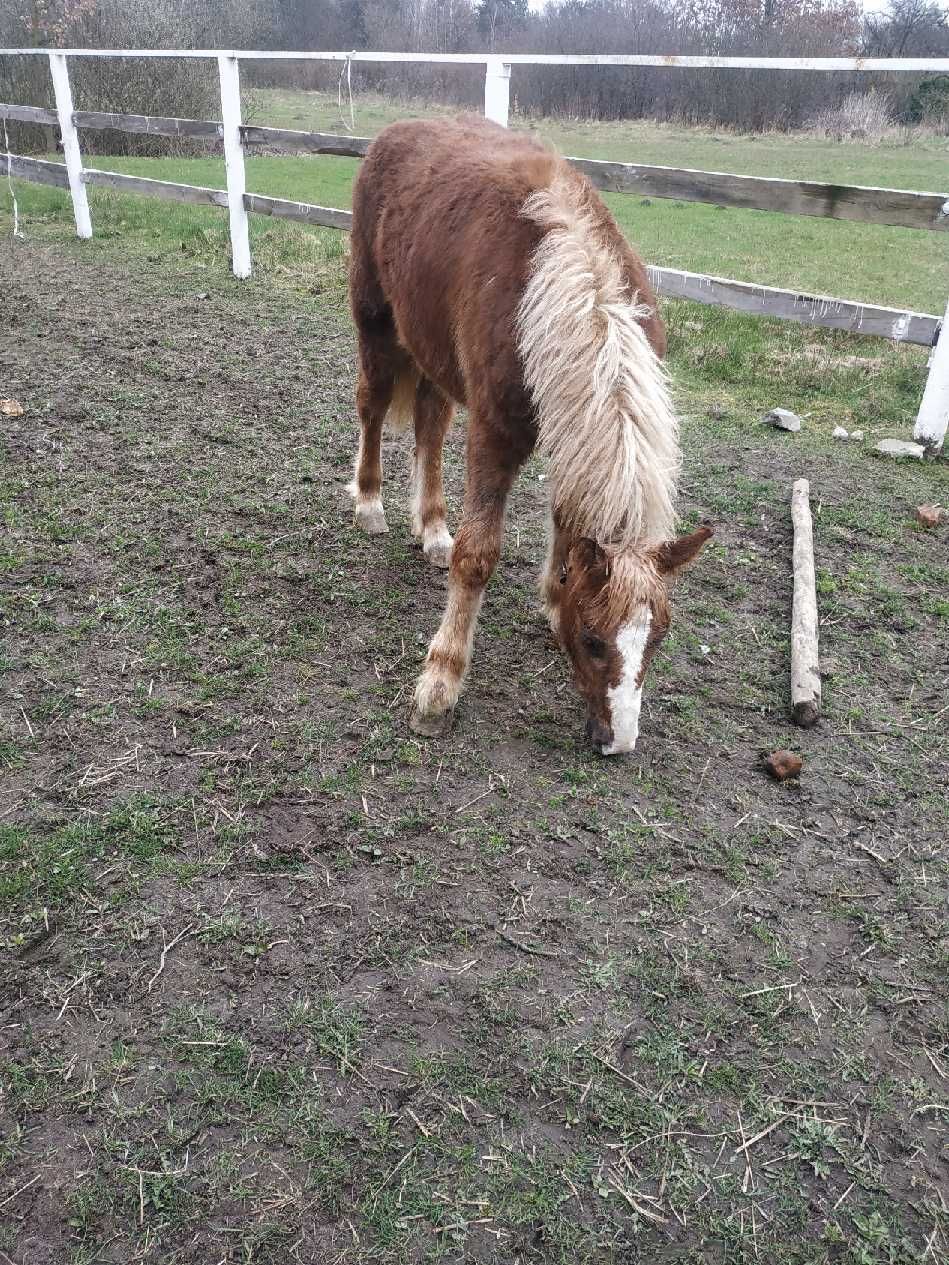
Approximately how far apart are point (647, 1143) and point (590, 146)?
16331 millimetres

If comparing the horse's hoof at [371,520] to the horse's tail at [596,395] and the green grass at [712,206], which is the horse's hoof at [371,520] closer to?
the horse's tail at [596,395]

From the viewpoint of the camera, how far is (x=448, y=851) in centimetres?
264

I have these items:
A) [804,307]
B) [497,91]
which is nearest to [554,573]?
[804,307]

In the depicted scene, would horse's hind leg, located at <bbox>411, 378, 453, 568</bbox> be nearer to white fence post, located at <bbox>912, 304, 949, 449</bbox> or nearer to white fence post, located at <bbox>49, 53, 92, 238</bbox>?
white fence post, located at <bbox>912, 304, 949, 449</bbox>

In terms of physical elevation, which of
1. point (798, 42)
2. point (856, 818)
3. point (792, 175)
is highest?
point (798, 42)

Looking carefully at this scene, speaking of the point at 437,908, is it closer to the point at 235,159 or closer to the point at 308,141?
the point at 308,141

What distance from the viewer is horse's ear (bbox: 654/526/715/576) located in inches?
102

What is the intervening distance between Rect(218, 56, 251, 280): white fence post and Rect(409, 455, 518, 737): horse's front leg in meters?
6.68

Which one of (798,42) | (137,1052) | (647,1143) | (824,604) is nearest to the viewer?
(647,1143)

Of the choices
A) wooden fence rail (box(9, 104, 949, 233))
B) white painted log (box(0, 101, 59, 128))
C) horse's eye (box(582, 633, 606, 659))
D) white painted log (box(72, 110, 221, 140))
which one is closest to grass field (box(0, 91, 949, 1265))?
horse's eye (box(582, 633, 606, 659))

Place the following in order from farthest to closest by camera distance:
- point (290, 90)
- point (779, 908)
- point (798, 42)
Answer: point (798, 42)
point (290, 90)
point (779, 908)

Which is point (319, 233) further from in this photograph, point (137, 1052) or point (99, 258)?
point (137, 1052)

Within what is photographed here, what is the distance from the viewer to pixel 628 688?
2664 millimetres

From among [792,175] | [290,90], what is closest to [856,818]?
[792,175]
